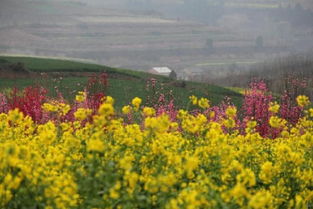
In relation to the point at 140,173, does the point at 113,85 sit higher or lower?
higher

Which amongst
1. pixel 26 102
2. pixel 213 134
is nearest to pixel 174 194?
pixel 213 134

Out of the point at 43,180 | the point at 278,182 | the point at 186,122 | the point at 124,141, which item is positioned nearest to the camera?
the point at 43,180

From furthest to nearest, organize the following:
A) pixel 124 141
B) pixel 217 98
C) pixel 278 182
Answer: pixel 217 98 < pixel 278 182 < pixel 124 141

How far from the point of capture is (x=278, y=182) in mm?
10062

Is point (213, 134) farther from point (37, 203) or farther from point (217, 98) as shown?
point (217, 98)

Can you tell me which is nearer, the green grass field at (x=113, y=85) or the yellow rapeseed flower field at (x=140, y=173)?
the yellow rapeseed flower field at (x=140, y=173)

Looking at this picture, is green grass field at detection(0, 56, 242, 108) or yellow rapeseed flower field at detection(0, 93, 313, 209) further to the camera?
green grass field at detection(0, 56, 242, 108)

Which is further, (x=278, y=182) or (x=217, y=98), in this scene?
(x=217, y=98)

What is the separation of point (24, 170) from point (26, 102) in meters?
13.8

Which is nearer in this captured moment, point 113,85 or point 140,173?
point 140,173

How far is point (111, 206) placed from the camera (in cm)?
805

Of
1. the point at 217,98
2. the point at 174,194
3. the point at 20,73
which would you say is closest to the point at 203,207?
the point at 174,194

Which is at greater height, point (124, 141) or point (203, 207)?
point (124, 141)

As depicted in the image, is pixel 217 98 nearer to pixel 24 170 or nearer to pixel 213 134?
pixel 213 134
